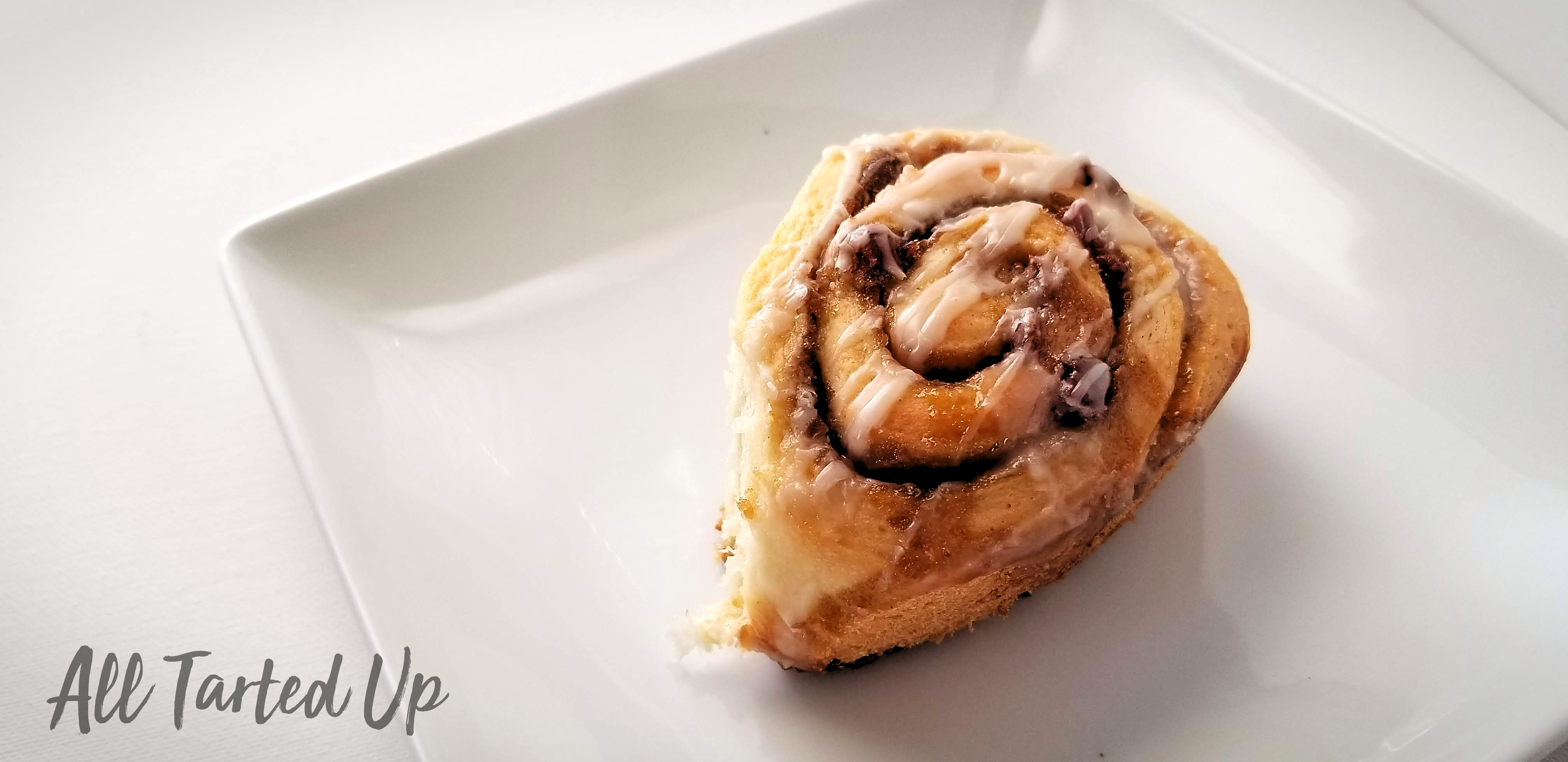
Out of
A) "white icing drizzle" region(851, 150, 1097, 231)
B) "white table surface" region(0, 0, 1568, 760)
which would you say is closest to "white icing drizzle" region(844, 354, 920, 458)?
"white icing drizzle" region(851, 150, 1097, 231)

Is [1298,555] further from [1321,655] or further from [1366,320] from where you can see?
[1366,320]

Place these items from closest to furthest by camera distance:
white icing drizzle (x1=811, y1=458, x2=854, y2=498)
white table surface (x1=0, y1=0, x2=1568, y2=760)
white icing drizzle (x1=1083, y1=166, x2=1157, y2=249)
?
white icing drizzle (x1=811, y1=458, x2=854, y2=498)
white icing drizzle (x1=1083, y1=166, x2=1157, y2=249)
white table surface (x1=0, y1=0, x2=1568, y2=760)

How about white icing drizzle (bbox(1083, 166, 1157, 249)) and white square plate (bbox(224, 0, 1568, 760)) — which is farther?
white icing drizzle (bbox(1083, 166, 1157, 249))

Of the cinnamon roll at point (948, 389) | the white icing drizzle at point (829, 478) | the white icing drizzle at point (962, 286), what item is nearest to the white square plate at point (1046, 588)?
the cinnamon roll at point (948, 389)

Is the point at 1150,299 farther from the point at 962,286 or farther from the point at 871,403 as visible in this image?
the point at 871,403

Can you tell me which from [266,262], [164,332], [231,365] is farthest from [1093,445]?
[164,332]

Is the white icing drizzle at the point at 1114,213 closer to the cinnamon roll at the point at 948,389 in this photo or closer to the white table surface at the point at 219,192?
the cinnamon roll at the point at 948,389

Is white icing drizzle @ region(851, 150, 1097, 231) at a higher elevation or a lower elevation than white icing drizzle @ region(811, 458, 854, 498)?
higher

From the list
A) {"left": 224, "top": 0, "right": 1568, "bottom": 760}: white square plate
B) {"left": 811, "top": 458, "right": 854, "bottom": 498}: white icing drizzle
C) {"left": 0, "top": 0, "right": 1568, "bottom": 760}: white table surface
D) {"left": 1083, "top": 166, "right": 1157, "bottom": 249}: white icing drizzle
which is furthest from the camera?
{"left": 0, "top": 0, "right": 1568, "bottom": 760}: white table surface

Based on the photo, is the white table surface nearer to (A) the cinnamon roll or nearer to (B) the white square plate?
(B) the white square plate
